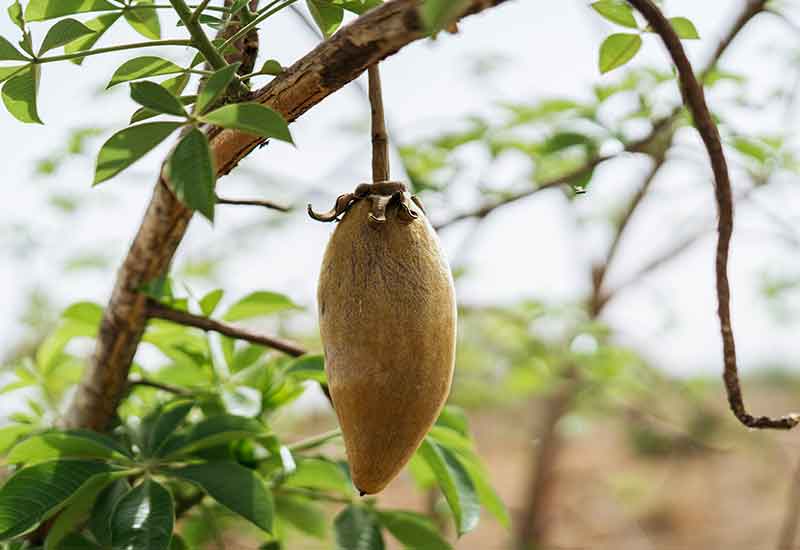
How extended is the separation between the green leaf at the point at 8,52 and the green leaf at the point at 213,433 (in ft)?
0.89

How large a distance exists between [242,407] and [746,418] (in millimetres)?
405

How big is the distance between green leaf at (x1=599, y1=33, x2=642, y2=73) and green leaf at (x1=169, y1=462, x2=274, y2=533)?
0.37 meters

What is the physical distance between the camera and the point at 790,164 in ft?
4.15

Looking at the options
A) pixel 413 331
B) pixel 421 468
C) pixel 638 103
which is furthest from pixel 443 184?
pixel 413 331

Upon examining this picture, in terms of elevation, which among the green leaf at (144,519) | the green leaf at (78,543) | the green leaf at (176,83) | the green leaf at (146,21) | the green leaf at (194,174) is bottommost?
the green leaf at (78,543)

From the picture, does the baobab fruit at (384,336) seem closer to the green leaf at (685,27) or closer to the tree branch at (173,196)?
the tree branch at (173,196)

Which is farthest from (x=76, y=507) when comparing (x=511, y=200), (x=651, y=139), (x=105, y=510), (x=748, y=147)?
(x=748, y=147)

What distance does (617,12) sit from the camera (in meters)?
0.58

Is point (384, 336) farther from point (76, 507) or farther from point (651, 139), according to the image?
point (651, 139)

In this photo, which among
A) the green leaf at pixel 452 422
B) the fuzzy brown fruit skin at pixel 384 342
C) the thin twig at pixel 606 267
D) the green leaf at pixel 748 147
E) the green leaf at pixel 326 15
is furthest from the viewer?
the thin twig at pixel 606 267

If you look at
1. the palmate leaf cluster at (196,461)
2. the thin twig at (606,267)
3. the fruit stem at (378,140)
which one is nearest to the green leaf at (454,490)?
the palmate leaf cluster at (196,461)

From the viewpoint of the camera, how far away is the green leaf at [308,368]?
26.1 inches

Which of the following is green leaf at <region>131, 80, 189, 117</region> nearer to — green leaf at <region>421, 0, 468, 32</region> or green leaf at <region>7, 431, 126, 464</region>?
green leaf at <region>421, 0, 468, 32</region>

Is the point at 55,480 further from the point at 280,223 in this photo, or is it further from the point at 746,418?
the point at 280,223
